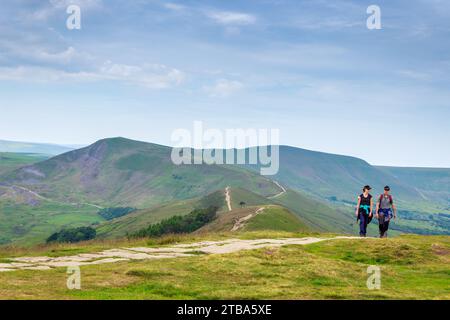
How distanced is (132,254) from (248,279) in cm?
862

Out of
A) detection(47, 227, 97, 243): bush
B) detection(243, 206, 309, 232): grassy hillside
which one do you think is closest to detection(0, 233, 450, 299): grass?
detection(243, 206, 309, 232): grassy hillside

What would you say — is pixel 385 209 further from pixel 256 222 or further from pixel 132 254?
pixel 256 222

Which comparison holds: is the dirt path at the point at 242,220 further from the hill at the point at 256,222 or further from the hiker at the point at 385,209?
the hiker at the point at 385,209

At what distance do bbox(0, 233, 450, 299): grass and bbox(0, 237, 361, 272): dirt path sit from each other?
1669 mm

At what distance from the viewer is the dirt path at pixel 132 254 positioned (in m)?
22.5

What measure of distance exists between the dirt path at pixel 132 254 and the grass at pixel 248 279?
5.47 ft

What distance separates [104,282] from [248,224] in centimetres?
10240

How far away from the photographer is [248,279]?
65.0ft

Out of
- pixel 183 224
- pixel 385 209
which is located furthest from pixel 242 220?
pixel 385 209

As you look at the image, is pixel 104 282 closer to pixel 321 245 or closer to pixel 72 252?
pixel 72 252

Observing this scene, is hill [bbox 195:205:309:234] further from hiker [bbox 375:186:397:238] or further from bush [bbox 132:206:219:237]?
hiker [bbox 375:186:397:238]

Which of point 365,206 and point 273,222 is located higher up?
point 365,206

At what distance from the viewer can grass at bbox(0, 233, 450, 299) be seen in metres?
16.7
